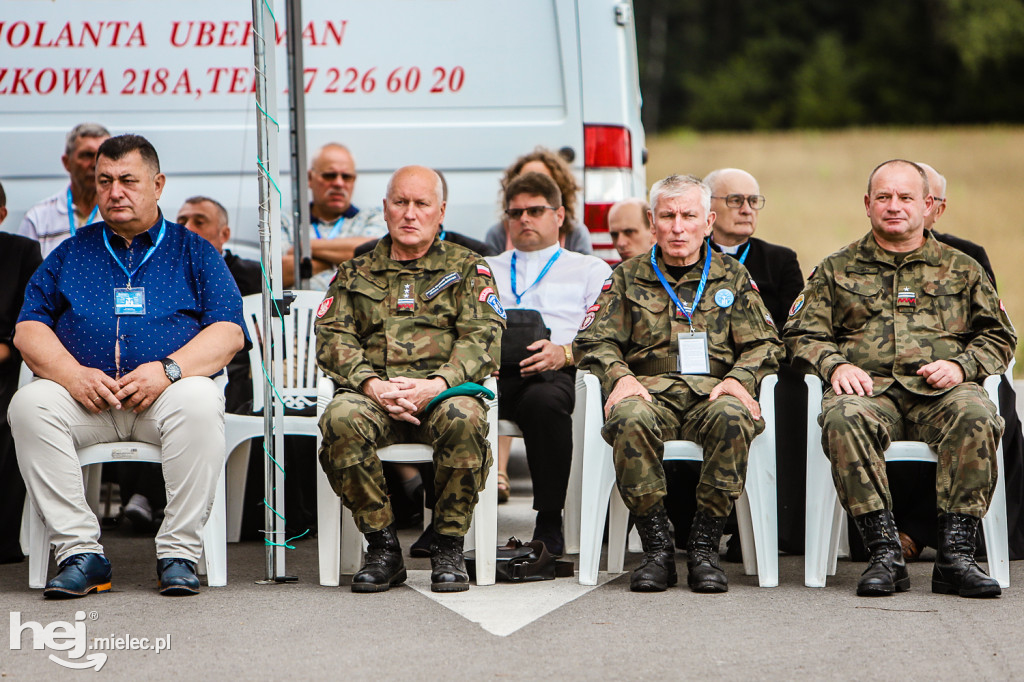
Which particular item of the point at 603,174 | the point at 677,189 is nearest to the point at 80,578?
the point at 677,189

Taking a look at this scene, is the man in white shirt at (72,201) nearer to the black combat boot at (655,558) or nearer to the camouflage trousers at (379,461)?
the camouflage trousers at (379,461)

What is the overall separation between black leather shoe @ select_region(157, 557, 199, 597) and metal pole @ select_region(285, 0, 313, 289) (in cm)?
201

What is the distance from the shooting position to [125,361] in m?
4.18

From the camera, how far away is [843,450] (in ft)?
12.9

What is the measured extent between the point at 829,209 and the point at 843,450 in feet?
71.7

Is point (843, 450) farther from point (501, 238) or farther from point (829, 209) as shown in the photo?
point (829, 209)

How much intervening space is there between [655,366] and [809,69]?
31459 mm

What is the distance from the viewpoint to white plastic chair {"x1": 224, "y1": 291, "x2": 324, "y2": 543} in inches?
184

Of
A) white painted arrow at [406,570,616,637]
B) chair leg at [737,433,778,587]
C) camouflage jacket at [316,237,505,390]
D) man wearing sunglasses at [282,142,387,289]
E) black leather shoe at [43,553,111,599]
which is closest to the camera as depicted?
white painted arrow at [406,570,616,637]

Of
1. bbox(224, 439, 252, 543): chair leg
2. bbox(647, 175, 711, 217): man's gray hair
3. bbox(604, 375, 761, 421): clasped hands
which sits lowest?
bbox(224, 439, 252, 543): chair leg

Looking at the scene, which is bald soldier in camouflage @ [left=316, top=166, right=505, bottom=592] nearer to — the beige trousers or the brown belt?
the beige trousers

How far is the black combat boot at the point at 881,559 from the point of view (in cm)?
383

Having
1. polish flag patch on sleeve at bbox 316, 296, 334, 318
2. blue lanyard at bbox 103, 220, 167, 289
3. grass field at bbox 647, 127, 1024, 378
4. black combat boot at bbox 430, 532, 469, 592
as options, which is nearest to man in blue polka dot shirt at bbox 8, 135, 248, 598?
blue lanyard at bbox 103, 220, 167, 289

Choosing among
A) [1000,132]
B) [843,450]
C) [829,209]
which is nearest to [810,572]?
[843,450]
